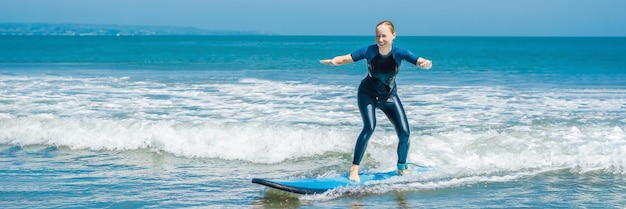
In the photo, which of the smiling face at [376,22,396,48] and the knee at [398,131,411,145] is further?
the knee at [398,131,411,145]

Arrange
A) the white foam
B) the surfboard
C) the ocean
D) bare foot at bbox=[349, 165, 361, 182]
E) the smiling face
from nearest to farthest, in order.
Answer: the smiling face, the surfboard, the ocean, bare foot at bbox=[349, 165, 361, 182], the white foam

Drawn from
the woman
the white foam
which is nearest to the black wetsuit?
the woman

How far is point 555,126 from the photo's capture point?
13.3m

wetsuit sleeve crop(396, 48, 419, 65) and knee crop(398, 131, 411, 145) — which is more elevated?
wetsuit sleeve crop(396, 48, 419, 65)

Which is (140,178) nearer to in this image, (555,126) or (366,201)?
(366,201)

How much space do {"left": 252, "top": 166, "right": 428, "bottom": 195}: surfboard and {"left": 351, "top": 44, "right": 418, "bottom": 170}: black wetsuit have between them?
256 mm

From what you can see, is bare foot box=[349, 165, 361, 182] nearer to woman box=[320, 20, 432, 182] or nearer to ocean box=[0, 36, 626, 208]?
woman box=[320, 20, 432, 182]

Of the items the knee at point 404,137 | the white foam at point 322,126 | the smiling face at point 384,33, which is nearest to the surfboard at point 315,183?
the knee at point 404,137

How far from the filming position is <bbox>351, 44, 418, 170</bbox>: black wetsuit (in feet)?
25.7

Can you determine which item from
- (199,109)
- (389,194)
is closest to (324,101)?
(199,109)

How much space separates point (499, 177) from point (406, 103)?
28.9 feet

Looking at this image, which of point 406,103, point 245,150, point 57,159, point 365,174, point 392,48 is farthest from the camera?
point 406,103

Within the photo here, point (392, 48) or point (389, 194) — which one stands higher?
point (392, 48)

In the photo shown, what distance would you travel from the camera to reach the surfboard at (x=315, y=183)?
800 cm
